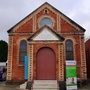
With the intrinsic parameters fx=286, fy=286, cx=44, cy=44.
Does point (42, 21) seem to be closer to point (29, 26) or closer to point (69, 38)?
point (29, 26)

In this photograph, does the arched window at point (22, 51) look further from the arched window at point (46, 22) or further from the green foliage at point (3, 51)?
the green foliage at point (3, 51)

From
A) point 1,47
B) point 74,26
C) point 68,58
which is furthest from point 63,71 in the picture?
point 1,47

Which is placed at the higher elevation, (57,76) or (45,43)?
(45,43)

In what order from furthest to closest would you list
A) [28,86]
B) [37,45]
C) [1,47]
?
[1,47], [37,45], [28,86]

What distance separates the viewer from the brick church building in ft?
101

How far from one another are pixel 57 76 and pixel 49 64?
1673 millimetres

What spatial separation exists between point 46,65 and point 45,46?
6.81ft

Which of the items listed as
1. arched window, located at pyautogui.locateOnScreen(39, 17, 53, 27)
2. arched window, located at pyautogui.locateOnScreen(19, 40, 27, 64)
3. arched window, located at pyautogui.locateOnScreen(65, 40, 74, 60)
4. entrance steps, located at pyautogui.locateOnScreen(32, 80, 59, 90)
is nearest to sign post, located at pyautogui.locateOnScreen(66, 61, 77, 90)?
entrance steps, located at pyautogui.locateOnScreen(32, 80, 59, 90)

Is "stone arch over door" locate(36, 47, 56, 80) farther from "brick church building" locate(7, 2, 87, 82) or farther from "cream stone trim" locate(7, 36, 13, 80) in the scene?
"cream stone trim" locate(7, 36, 13, 80)

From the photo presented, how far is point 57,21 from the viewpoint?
34.1 metres

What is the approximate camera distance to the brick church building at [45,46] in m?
30.7

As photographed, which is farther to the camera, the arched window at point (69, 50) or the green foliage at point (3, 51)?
the green foliage at point (3, 51)

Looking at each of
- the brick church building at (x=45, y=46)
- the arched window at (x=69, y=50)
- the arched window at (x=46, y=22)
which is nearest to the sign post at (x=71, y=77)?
the brick church building at (x=45, y=46)

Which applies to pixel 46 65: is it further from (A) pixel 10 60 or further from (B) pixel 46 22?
(B) pixel 46 22
